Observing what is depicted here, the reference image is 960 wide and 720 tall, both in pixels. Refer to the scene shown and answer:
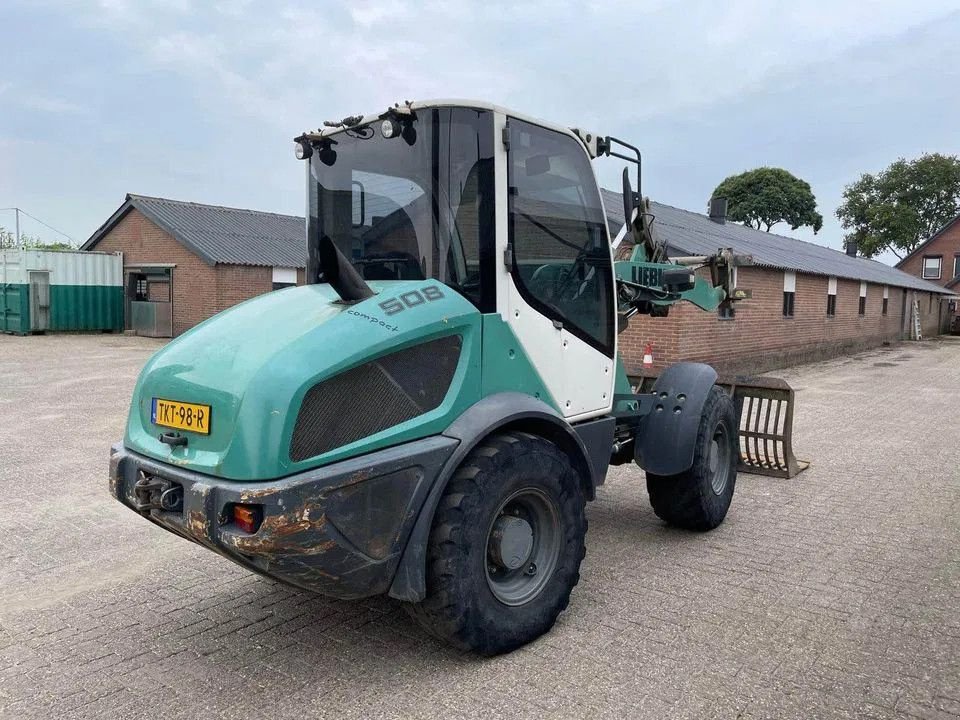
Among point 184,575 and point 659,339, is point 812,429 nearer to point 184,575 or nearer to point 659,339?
point 659,339

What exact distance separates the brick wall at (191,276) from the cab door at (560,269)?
20.3 metres

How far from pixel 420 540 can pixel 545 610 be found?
902 millimetres

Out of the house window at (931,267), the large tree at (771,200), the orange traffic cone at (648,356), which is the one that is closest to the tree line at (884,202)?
the large tree at (771,200)

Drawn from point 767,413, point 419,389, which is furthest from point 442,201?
point 767,413

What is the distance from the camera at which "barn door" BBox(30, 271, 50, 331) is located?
25.1 meters

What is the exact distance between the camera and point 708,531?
17.7ft

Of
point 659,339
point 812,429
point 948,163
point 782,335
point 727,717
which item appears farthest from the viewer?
point 948,163

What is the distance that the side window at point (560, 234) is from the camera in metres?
3.79

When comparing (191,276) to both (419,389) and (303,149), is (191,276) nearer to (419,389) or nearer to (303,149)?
(303,149)

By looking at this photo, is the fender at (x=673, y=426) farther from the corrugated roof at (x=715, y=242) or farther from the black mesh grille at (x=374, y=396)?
the corrugated roof at (x=715, y=242)

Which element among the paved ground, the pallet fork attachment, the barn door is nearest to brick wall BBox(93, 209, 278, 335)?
the barn door

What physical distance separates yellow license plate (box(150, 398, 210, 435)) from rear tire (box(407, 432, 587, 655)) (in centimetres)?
103

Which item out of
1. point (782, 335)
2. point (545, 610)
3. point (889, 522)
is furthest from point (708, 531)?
point (782, 335)

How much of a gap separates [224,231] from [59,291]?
5758 mm
